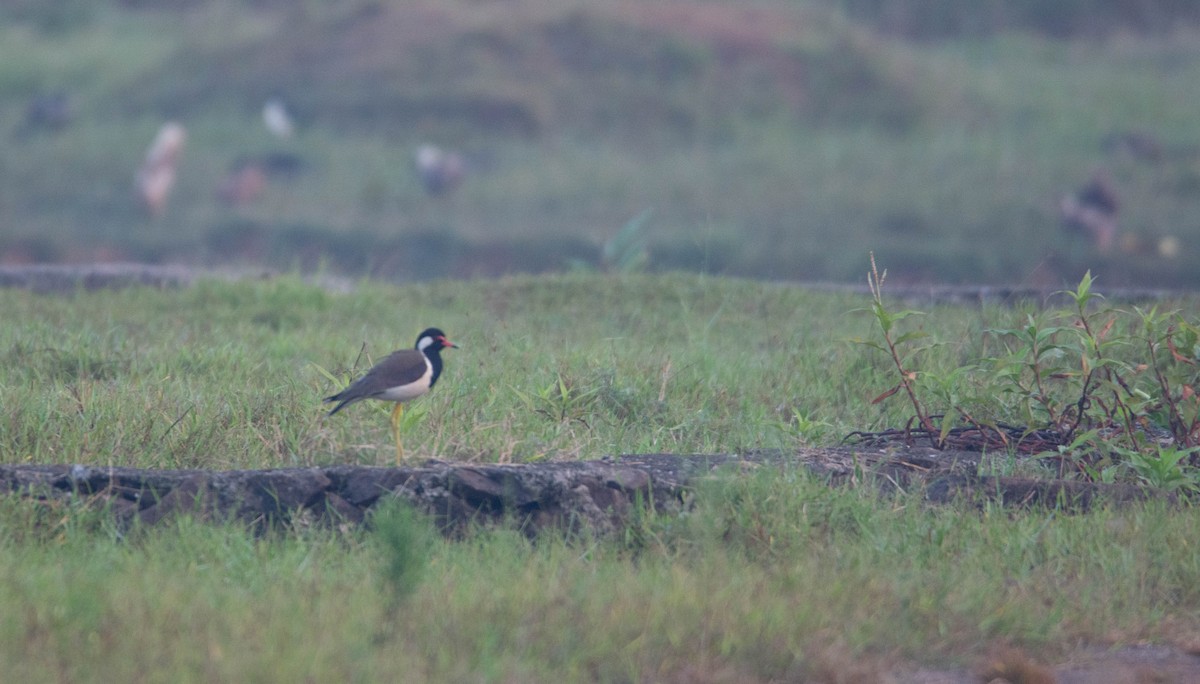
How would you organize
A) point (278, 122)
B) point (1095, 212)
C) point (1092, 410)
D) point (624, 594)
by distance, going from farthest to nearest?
1. point (278, 122)
2. point (1095, 212)
3. point (1092, 410)
4. point (624, 594)

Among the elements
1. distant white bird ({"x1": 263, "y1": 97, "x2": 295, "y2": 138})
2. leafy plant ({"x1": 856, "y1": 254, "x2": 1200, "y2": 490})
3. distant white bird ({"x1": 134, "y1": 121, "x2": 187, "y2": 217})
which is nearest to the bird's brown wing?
leafy plant ({"x1": 856, "y1": 254, "x2": 1200, "y2": 490})

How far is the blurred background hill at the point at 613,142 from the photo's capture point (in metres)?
13.0

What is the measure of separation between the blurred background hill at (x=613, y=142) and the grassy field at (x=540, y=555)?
626 centimetres

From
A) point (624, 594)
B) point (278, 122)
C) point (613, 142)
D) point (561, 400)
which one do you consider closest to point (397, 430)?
point (561, 400)

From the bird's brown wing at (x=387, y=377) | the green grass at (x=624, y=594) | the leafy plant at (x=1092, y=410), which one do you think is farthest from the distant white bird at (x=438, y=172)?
the green grass at (x=624, y=594)

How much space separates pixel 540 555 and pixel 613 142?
40.1 feet

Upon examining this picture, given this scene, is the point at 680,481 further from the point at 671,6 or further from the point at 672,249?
the point at 671,6

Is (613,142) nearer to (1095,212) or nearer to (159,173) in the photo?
(159,173)

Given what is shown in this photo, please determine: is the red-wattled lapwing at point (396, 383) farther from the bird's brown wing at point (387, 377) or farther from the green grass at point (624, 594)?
the green grass at point (624, 594)

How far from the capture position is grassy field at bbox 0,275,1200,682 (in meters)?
3.15

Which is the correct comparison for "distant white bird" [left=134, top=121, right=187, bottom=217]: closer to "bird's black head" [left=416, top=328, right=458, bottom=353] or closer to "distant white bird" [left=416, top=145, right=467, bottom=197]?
"distant white bird" [left=416, top=145, right=467, bottom=197]

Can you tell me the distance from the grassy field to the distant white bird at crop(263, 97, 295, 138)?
33.5ft

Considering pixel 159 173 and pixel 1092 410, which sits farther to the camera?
pixel 159 173

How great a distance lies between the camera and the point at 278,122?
16125mm
